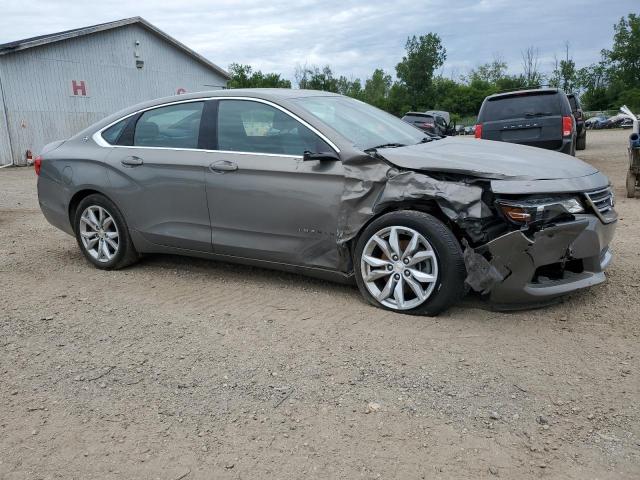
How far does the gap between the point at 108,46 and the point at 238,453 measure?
2439cm

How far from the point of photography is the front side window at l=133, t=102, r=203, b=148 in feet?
16.6

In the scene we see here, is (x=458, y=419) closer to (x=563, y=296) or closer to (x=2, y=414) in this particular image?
(x=563, y=296)

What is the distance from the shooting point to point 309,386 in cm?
323

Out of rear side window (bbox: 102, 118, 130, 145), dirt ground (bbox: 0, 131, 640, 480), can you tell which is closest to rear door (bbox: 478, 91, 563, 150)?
dirt ground (bbox: 0, 131, 640, 480)

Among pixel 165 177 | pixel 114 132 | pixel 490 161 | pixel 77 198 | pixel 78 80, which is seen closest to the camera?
pixel 490 161

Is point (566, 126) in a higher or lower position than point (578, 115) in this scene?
lower

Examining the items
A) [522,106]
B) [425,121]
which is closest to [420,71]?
[425,121]

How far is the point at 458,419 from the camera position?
2842 millimetres

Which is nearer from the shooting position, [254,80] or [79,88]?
[79,88]

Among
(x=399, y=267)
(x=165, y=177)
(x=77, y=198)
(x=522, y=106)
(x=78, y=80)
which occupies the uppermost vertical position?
(x=78, y=80)

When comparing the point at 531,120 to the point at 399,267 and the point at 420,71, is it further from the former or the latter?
the point at 420,71

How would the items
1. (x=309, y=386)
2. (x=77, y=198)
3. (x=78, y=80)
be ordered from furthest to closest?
1. (x=78, y=80)
2. (x=77, y=198)
3. (x=309, y=386)

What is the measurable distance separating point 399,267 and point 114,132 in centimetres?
319

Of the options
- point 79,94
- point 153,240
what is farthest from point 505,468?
point 79,94
